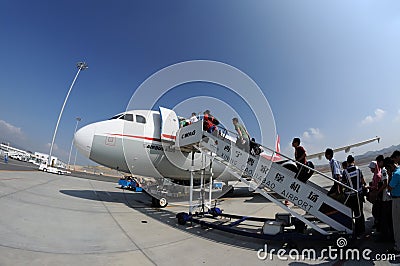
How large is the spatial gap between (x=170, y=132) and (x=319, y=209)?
6.17 metres

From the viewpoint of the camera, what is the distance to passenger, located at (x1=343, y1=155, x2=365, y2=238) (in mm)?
5000

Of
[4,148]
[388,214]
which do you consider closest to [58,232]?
[388,214]

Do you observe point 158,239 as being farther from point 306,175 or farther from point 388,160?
point 388,160

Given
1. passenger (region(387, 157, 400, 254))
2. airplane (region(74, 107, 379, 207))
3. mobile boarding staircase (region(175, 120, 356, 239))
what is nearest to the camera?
passenger (region(387, 157, 400, 254))

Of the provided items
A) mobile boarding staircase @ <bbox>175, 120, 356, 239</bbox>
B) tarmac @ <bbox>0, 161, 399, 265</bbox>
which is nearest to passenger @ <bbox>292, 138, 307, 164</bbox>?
mobile boarding staircase @ <bbox>175, 120, 356, 239</bbox>

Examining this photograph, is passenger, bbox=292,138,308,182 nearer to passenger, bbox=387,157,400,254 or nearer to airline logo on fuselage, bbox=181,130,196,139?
passenger, bbox=387,157,400,254

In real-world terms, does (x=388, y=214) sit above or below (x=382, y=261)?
above

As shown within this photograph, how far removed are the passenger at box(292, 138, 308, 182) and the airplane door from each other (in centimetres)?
504

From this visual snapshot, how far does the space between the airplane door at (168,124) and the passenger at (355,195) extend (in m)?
6.35

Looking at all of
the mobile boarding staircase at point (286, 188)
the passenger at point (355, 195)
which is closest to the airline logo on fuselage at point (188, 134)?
the mobile boarding staircase at point (286, 188)

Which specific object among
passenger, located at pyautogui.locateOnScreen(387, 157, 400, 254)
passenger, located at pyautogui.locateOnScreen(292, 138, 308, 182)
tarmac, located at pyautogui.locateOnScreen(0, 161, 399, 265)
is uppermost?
passenger, located at pyautogui.locateOnScreen(292, 138, 308, 182)

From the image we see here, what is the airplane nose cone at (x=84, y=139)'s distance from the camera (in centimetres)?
802

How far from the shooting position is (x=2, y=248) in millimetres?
3373

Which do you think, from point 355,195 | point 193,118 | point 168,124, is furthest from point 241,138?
point 355,195
